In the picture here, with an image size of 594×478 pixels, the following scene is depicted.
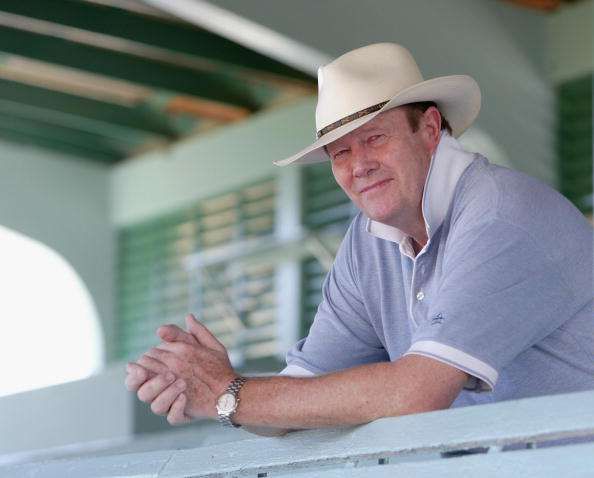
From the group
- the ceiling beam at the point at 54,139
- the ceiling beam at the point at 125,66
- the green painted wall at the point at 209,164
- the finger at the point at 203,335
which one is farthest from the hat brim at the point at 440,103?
the ceiling beam at the point at 54,139

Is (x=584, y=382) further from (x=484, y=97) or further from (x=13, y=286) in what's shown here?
(x=13, y=286)

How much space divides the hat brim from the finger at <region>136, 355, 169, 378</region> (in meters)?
0.46

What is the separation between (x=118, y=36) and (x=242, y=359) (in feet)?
6.74

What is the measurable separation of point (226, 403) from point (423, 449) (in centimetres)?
45

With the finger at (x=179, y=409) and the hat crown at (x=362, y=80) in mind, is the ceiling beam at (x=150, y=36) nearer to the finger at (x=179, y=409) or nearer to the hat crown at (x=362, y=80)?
the hat crown at (x=362, y=80)

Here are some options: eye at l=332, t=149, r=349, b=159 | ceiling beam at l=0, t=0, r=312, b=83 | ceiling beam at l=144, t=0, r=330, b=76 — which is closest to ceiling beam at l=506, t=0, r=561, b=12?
ceiling beam at l=0, t=0, r=312, b=83

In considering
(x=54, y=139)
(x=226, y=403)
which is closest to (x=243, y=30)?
(x=226, y=403)

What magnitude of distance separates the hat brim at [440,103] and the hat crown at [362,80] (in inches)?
1.4

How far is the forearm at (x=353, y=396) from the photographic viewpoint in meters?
1.76

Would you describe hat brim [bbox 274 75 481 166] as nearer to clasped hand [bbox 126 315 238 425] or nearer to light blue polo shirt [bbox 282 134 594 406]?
light blue polo shirt [bbox 282 134 594 406]

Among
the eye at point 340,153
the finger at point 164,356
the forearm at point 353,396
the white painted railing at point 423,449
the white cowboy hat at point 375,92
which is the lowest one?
the white painted railing at point 423,449

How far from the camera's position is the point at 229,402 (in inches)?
76.2

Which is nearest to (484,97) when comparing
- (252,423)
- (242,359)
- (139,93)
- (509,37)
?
(509,37)

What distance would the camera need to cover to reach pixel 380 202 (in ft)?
7.13
